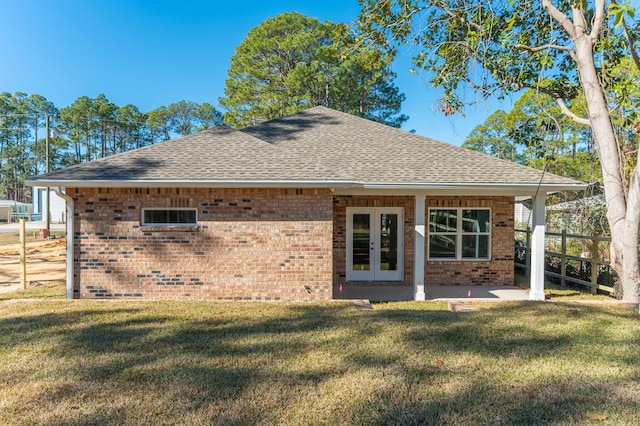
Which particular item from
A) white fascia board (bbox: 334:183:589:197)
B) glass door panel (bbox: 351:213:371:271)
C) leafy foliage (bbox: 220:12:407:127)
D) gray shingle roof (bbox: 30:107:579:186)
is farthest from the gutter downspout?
leafy foliage (bbox: 220:12:407:127)

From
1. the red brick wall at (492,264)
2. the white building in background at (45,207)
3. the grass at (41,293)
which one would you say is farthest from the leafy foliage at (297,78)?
the white building in background at (45,207)

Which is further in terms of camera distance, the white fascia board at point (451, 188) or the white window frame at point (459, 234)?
the white window frame at point (459, 234)

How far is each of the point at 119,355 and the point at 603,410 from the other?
471 centimetres

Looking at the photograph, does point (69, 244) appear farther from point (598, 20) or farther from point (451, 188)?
point (598, 20)

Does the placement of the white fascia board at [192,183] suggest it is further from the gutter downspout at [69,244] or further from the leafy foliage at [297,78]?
the leafy foliage at [297,78]

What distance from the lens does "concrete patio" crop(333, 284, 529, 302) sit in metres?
Result: 8.63

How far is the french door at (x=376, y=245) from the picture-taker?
10.2 metres

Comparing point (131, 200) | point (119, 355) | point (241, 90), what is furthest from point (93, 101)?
point (119, 355)

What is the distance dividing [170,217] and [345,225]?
4.57 m

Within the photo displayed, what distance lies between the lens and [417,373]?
3.64m

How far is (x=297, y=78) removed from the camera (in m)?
22.4

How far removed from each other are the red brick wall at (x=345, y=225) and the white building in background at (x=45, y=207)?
40.2m

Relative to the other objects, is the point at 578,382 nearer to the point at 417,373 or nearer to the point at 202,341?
the point at 417,373

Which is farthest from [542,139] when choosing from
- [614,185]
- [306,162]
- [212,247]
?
[212,247]
